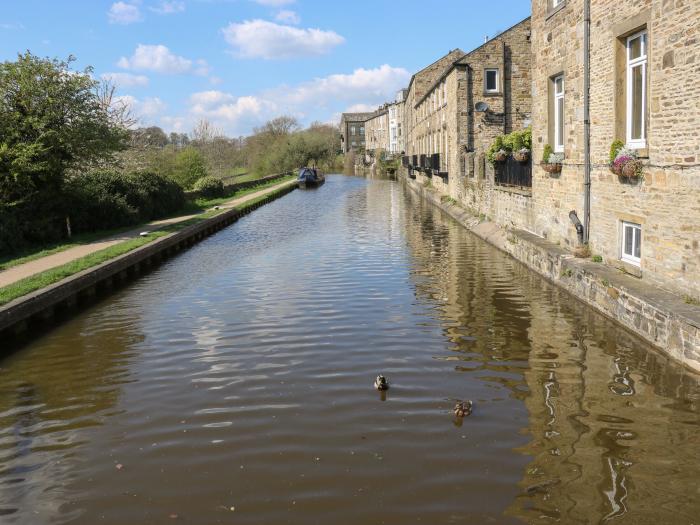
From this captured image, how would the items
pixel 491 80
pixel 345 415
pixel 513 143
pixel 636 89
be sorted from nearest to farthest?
pixel 345 415 < pixel 636 89 < pixel 513 143 < pixel 491 80

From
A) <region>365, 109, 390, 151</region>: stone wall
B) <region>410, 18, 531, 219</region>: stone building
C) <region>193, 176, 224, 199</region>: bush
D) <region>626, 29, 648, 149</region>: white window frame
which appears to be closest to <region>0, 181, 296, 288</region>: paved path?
<region>626, 29, 648, 149</region>: white window frame

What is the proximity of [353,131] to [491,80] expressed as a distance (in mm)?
110361

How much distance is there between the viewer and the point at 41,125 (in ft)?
60.7

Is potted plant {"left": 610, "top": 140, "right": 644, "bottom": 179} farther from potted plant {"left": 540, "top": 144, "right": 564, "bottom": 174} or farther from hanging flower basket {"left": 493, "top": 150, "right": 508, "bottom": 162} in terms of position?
hanging flower basket {"left": 493, "top": 150, "right": 508, "bottom": 162}

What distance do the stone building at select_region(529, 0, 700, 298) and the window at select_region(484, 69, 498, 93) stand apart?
15.3m

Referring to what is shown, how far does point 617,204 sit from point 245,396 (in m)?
6.98

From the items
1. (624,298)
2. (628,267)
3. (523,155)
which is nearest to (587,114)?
(628,267)

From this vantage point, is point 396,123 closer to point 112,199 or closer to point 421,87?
point 421,87

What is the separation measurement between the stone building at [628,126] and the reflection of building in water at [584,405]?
4.21ft

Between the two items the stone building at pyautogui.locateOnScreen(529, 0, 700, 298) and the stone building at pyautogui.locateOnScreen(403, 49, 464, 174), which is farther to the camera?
the stone building at pyautogui.locateOnScreen(403, 49, 464, 174)

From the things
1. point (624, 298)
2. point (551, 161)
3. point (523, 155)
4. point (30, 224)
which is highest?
point (523, 155)

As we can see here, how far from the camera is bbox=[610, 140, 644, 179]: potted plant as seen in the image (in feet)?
32.6

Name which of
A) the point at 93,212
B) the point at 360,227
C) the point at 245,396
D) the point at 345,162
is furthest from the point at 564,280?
the point at 345,162

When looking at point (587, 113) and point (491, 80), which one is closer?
point (587, 113)
